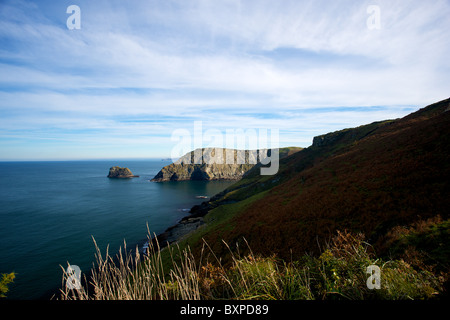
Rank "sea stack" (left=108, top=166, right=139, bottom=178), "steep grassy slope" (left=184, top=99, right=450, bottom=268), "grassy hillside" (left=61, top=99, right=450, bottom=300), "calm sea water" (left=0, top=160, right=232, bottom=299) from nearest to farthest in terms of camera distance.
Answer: "grassy hillside" (left=61, top=99, right=450, bottom=300) → "steep grassy slope" (left=184, top=99, right=450, bottom=268) → "calm sea water" (left=0, top=160, right=232, bottom=299) → "sea stack" (left=108, top=166, right=139, bottom=178)

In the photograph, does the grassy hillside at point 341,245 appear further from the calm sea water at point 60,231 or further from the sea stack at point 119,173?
the sea stack at point 119,173

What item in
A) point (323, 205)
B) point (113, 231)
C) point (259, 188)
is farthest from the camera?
point (259, 188)

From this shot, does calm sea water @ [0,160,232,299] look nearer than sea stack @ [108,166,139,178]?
Yes

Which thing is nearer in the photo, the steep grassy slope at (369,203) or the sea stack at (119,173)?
the steep grassy slope at (369,203)

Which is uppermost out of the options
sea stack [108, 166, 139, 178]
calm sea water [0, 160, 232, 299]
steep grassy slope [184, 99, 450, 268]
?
steep grassy slope [184, 99, 450, 268]

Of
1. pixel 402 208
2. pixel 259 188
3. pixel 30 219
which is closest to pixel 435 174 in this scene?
pixel 402 208

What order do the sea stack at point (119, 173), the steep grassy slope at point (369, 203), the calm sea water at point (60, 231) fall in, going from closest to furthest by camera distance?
the steep grassy slope at point (369, 203) → the calm sea water at point (60, 231) → the sea stack at point (119, 173)

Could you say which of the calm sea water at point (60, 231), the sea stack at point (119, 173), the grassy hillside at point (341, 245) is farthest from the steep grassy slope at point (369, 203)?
the sea stack at point (119, 173)

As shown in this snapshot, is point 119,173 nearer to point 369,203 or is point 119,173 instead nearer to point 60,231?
point 60,231

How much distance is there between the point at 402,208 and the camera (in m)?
14.2

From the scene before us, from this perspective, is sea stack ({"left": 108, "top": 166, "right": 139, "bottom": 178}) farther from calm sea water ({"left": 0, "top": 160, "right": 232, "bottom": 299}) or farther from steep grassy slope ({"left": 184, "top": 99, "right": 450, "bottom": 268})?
steep grassy slope ({"left": 184, "top": 99, "right": 450, "bottom": 268})

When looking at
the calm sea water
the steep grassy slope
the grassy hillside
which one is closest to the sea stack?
the calm sea water
